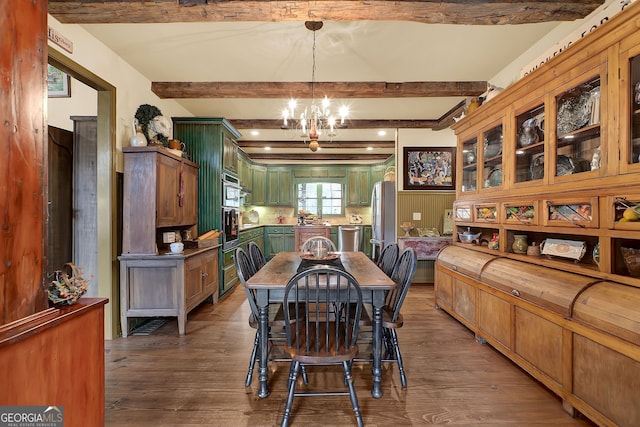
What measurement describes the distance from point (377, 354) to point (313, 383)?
51 cm

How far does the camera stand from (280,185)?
753 centimetres

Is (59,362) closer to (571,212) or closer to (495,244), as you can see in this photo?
(571,212)

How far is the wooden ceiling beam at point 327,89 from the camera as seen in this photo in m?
3.45

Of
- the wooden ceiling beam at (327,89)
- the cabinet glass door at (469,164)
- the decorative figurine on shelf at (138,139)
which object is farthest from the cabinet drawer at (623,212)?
the decorative figurine on shelf at (138,139)

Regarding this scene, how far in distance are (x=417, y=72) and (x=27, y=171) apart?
3330mm

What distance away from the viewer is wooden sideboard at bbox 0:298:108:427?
100 cm

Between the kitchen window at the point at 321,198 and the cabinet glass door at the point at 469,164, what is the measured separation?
4.48 meters

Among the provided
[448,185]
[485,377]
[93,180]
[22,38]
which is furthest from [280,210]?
[22,38]

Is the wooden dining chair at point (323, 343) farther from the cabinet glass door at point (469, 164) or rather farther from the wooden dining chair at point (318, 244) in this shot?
the cabinet glass door at point (469, 164)

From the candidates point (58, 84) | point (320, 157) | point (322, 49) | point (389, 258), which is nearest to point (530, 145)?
point (389, 258)

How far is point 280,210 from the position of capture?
784 cm

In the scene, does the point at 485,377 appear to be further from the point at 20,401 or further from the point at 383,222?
the point at 383,222

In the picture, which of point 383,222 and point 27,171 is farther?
point 383,222

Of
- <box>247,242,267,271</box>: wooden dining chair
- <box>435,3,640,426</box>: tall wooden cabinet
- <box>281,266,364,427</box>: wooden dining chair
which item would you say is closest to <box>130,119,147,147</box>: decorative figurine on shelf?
<box>247,242,267,271</box>: wooden dining chair
